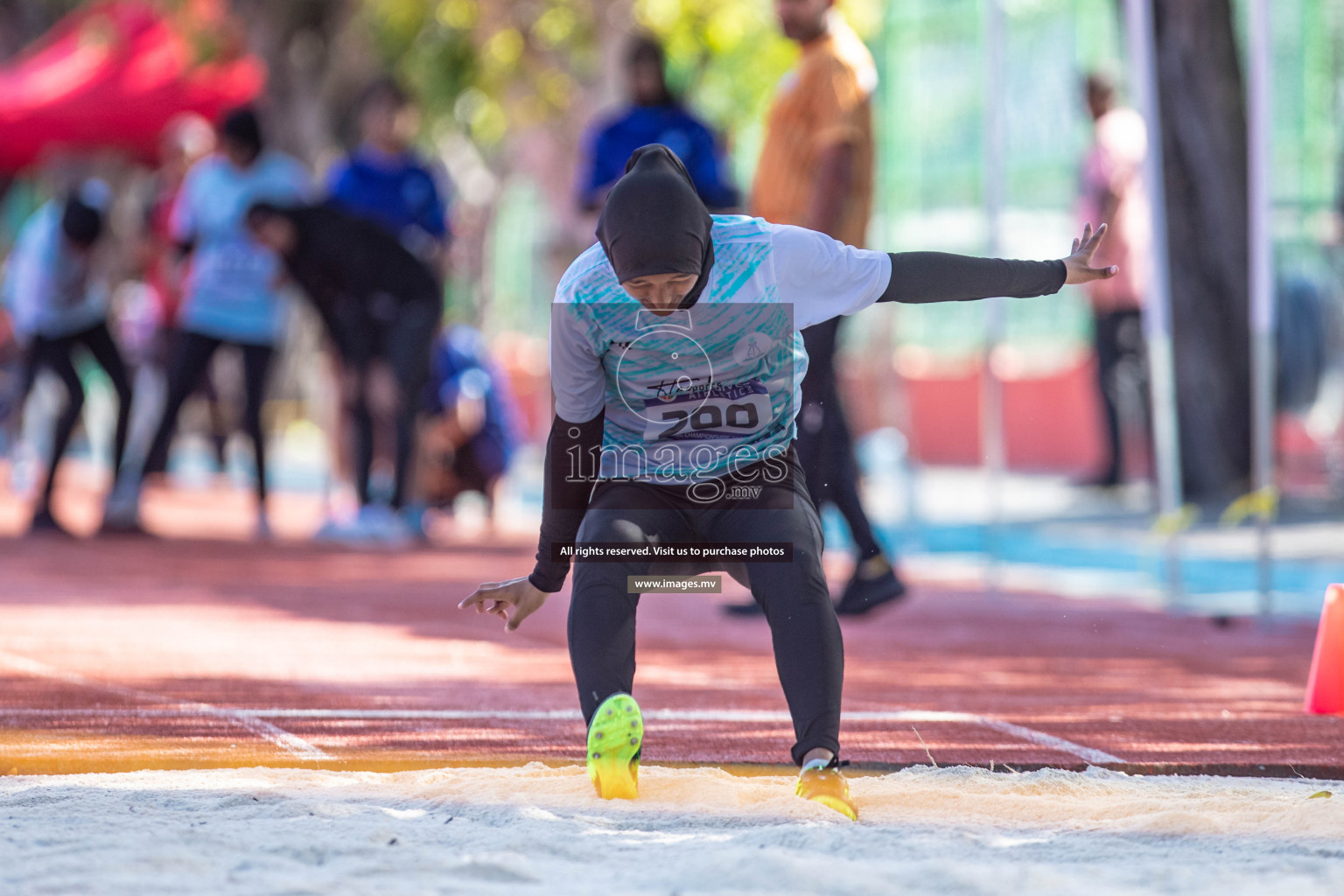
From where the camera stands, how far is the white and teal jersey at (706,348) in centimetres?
385

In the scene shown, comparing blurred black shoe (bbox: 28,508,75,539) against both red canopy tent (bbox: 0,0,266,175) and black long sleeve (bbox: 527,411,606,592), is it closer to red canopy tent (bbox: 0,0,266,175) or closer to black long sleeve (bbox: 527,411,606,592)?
black long sleeve (bbox: 527,411,606,592)

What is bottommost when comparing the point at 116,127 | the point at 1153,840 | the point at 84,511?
the point at 1153,840

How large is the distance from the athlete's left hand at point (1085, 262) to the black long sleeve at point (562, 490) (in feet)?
3.43

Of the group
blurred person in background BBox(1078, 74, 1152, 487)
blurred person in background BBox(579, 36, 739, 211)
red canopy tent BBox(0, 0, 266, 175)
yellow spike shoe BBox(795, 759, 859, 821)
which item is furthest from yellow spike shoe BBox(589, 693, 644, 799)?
red canopy tent BBox(0, 0, 266, 175)

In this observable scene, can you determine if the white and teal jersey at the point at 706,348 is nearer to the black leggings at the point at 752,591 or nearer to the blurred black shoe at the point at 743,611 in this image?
the black leggings at the point at 752,591

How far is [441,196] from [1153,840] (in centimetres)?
759

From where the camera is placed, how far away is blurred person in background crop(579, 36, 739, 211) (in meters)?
8.56

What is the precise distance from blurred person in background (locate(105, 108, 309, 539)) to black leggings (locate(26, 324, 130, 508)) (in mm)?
272

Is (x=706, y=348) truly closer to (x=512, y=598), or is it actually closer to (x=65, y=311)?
(x=512, y=598)

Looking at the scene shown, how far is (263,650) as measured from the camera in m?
6.01

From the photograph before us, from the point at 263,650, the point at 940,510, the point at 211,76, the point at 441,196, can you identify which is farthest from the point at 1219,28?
the point at 211,76

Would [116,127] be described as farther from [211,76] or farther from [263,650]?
[263,650]

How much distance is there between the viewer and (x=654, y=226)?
3.62m

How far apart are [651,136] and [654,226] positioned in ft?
17.0
